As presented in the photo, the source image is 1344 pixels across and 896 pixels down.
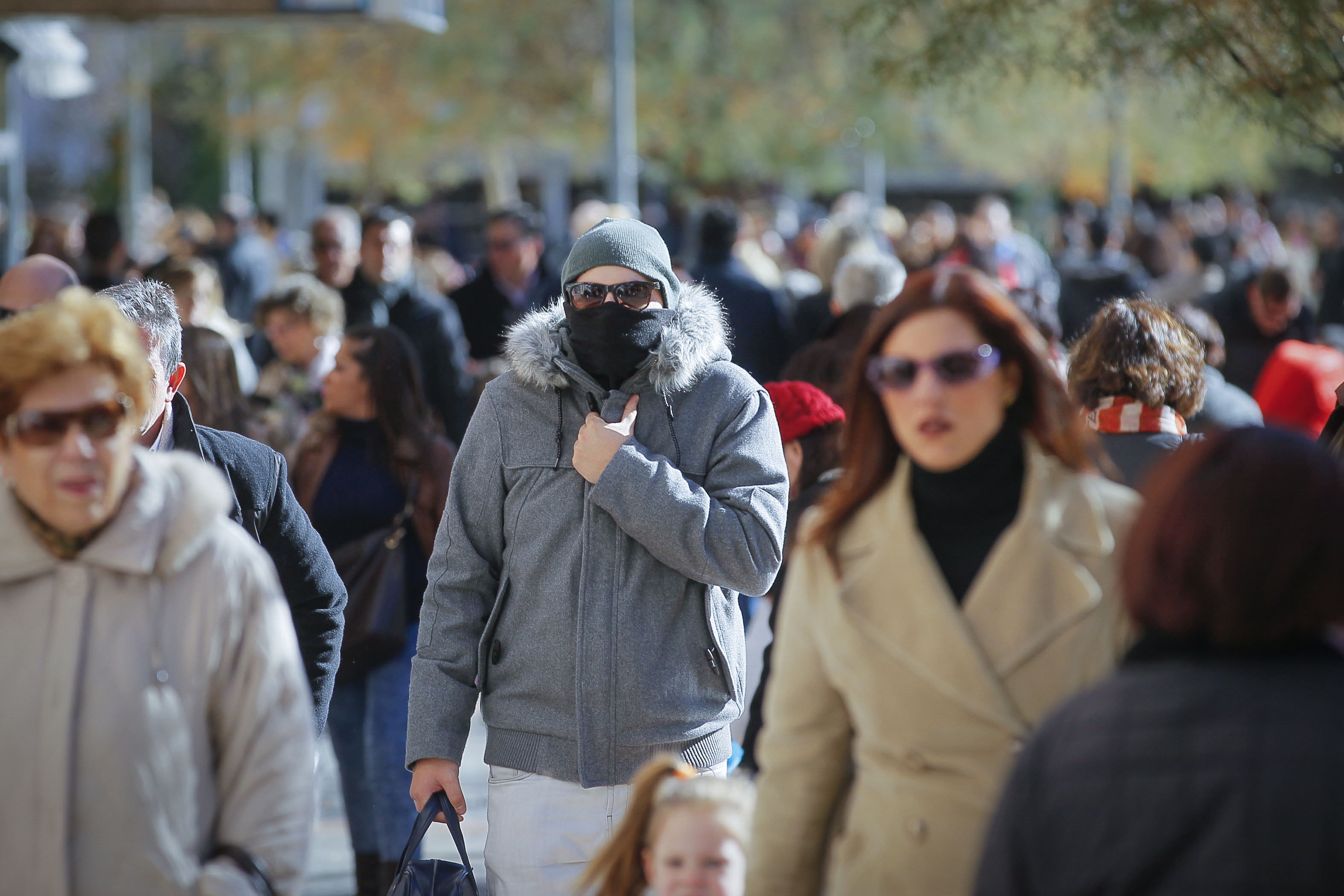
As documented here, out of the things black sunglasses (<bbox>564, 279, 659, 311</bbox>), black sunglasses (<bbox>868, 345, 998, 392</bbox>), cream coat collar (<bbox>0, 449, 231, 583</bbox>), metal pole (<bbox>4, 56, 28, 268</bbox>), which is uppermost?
Answer: metal pole (<bbox>4, 56, 28, 268</bbox>)

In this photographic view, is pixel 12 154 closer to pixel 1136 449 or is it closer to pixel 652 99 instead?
pixel 652 99

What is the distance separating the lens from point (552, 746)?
3516 mm

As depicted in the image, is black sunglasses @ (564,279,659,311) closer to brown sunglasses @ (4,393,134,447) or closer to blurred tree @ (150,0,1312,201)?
brown sunglasses @ (4,393,134,447)

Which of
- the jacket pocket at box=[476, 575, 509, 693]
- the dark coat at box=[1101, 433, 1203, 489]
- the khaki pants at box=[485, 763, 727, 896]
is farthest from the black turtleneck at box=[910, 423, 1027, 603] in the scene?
the dark coat at box=[1101, 433, 1203, 489]

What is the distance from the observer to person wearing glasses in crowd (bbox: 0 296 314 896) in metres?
2.49

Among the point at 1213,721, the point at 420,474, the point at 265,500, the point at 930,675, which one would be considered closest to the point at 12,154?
the point at 420,474

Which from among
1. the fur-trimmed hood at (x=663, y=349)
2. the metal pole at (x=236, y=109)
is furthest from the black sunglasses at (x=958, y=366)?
the metal pole at (x=236, y=109)

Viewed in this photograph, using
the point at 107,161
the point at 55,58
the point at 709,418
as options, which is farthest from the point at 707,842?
the point at 107,161

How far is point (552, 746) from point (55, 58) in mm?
13331

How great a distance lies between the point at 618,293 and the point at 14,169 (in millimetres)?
12632

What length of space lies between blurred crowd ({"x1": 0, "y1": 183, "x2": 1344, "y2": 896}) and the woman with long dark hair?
1.28 meters

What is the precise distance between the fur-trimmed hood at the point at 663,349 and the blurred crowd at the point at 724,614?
11mm

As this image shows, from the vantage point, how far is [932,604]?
2.49 metres

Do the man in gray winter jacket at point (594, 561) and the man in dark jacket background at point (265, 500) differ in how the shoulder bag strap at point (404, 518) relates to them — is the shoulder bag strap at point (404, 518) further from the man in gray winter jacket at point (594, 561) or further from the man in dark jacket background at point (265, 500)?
the man in gray winter jacket at point (594, 561)
